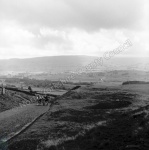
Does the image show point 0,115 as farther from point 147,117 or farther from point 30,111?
point 147,117

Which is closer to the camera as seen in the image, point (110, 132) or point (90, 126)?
point (110, 132)

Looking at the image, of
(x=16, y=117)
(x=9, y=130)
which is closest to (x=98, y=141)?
(x=9, y=130)

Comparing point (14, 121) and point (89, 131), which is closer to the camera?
point (89, 131)

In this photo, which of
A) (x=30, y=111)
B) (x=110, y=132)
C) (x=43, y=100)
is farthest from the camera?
(x=43, y=100)

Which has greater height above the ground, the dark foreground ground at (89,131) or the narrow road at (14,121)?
the dark foreground ground at (89,131)

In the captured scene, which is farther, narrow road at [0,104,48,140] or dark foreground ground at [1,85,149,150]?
narrow road at [0,104,48,140]

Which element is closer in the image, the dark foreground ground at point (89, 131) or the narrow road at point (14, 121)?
the dark foreground ground at point (89, 131)

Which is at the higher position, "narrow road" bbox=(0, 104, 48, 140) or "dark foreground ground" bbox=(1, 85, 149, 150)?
"dark foreground ground" bbox=(1, 85, 149, 150)

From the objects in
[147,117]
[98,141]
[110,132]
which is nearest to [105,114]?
[147,117]

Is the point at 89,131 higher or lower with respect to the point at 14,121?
higher

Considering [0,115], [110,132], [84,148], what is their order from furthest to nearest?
[0,115] → [110,132] → [84,148]
